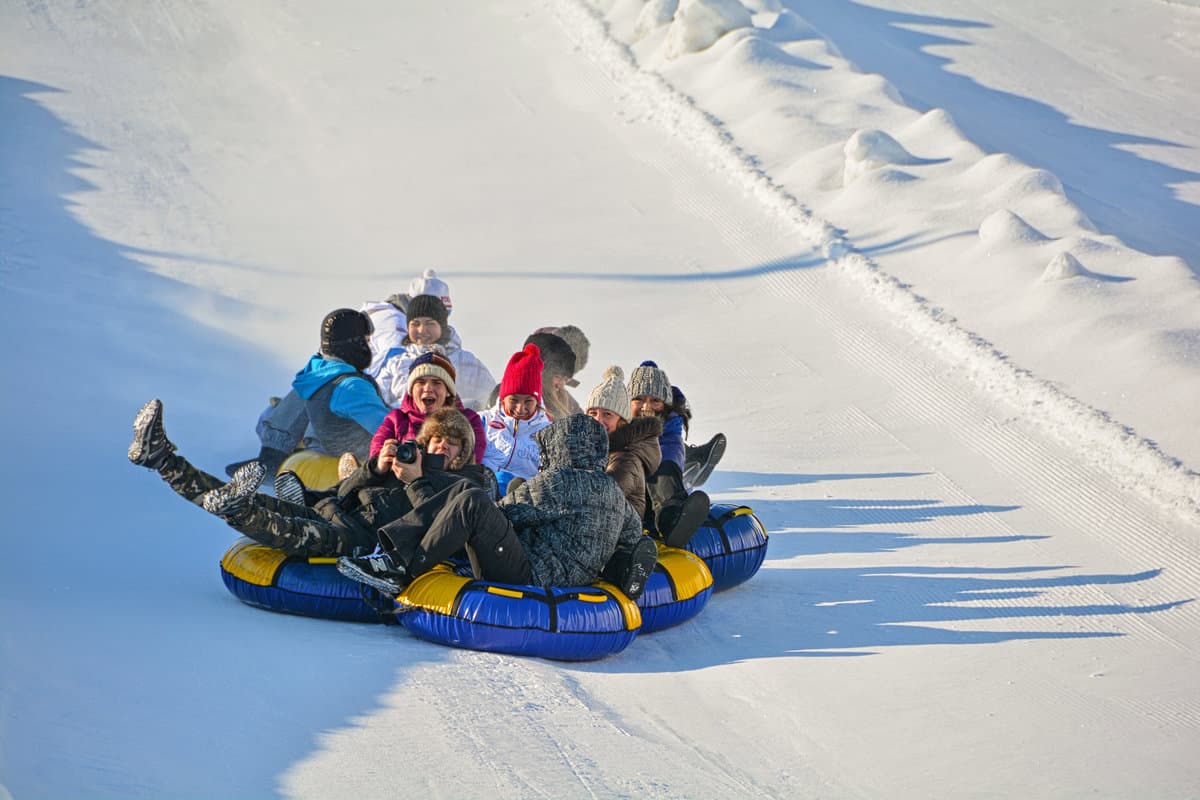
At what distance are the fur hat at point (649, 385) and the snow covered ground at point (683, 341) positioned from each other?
3.59 feet

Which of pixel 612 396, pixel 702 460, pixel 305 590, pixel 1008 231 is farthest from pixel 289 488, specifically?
pixel 1008 231

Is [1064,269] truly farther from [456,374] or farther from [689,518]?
[689,518]

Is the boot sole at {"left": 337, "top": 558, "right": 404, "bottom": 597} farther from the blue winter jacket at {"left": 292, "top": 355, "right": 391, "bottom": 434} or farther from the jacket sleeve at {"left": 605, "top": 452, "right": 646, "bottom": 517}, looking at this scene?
the blue winter jacket at {"left": 292, "top": 355, "right": 391, "bottom": 434}

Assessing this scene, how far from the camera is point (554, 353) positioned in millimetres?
7375

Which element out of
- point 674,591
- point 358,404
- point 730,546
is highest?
point 358,404

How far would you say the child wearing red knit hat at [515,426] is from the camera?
6648 millimetres

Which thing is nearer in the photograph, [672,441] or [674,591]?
[674,591]

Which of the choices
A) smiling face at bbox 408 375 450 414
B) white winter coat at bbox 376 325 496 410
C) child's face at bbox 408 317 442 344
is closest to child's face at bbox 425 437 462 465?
smiling face at bbox 408 375 450 414

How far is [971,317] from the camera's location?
10586 mm

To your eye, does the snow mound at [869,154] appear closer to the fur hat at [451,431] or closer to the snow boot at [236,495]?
the fur hat at [451,431]

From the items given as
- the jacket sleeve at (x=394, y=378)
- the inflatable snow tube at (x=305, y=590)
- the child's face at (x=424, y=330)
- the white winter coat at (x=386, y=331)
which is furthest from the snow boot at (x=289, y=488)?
the white winter coat at (x=386, y=331)

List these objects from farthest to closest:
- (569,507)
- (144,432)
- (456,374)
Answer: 1. (456,374)
2. (569,507)
3. (144,432)

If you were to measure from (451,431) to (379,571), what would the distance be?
791mm

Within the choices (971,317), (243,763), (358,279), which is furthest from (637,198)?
(243,763)
